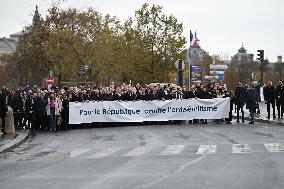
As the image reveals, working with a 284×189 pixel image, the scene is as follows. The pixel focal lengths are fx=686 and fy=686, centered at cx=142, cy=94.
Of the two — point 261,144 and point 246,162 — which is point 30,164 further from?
point 261,144

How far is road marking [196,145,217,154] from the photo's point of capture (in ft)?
58.6

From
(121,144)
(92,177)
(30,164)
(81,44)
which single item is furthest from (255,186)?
(81,44)

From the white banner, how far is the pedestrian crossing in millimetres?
10287

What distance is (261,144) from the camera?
19.9 meters

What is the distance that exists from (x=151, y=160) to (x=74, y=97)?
50.8ft

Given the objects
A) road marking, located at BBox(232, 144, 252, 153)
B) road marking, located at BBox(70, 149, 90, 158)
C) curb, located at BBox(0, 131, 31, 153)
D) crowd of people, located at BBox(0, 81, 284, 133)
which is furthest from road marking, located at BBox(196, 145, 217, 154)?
crowd of people, located at BBox(0, 81, 284, 133)

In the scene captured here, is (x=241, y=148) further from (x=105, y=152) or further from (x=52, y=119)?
(x=52, y=119)

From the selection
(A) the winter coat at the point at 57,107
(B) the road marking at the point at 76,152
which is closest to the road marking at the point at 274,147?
(B) the road marking at the point at 76,152

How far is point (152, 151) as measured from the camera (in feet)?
61.2

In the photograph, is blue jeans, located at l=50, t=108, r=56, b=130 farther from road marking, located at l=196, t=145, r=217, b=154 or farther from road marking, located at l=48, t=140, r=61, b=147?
road marking, located at l=196, t=145, r=217, b=154

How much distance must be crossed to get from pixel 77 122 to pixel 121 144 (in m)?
9.36

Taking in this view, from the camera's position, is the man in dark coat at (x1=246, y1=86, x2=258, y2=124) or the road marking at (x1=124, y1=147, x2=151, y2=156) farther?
the man in dark coat at (x1=246, y1=86, x2=258, y2=124)

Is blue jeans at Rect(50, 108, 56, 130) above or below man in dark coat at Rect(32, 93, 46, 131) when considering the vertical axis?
below

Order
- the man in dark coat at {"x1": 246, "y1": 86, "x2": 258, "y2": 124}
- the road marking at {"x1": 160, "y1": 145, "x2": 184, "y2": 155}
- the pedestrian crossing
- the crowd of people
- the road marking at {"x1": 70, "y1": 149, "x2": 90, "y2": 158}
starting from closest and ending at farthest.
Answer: the pedestrian crossing
the road marking at {"x1": 160, "y1": 145, "x2": 184, "y2": 155}
the road marking at {"x1": 70, "y1": 149, "x2": 90, "y2": 158}
the crowd of people
the man in dark coat at {"x1": 246, "y1": 86, "x2": 258, "y2": 124}
